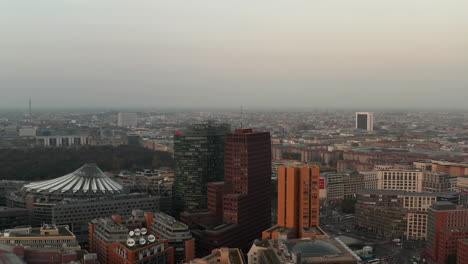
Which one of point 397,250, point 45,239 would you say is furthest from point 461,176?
point 45,239

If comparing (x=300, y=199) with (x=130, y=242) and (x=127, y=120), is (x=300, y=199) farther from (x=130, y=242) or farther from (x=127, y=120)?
(x=127, y=120)

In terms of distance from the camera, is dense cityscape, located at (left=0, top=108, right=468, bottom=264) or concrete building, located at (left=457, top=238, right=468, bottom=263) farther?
concrete building, located at (left=457, top=238, right=468, bottom=263)

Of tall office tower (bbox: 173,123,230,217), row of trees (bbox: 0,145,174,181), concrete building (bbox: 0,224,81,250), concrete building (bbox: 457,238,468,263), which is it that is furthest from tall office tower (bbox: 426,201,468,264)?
row of trees (bbox: 0,145,174,181)

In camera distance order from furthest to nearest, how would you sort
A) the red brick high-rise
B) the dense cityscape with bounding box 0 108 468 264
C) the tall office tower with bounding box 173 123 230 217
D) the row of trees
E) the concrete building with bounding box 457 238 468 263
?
the row of trees → the tall office tower with bounding box 173 123 230 217 → the red brick high-rise → the concrete building with bounding box 457 238 468 263 → the dense cityscape with bounding box 0 108 468 264

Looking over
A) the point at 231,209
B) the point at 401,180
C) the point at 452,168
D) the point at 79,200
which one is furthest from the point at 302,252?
the point at 452,168

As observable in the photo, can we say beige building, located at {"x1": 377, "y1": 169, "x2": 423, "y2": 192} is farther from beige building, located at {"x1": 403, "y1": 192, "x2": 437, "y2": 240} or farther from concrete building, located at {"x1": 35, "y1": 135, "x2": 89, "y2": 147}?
concrete building, located at {"x1": 35, "y1": 135, "x2": 89, "y2": 147}

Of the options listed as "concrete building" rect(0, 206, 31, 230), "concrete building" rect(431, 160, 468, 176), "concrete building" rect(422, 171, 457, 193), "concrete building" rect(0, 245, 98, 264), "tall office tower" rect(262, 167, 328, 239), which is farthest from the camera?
"concrete building" rect(431, 160, 468, 176)

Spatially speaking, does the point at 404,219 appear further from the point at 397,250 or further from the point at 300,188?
the point at 300,188
